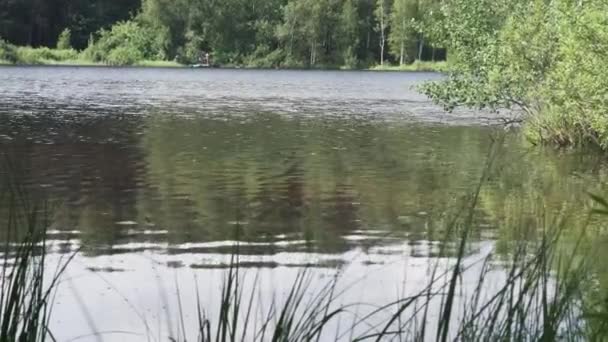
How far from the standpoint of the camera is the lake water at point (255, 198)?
326 inches

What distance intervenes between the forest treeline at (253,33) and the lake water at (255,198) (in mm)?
60090

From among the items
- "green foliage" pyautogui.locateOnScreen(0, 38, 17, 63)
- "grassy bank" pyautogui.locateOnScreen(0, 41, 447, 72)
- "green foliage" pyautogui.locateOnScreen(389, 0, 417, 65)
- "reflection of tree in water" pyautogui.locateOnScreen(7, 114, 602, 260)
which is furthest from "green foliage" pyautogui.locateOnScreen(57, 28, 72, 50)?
"reflection of tree in water" pyautogui.locateOnScreen(7, 114, 602, 260)

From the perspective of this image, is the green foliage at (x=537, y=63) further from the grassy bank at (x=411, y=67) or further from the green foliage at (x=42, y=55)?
the green foliage at (x=42, y=55)

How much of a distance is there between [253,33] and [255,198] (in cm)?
8007

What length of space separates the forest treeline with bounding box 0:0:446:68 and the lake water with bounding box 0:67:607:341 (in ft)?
197

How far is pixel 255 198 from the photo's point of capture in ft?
43.2

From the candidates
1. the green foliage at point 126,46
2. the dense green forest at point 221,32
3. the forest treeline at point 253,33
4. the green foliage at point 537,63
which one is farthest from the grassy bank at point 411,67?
the green foliage at point 537,63

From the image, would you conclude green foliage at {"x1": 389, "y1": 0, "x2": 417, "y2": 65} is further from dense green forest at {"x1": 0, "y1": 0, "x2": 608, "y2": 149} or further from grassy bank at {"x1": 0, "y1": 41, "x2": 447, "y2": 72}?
grassy bank at {"x1": 0, "y1": 41, "x2": 447, "y2": 72}

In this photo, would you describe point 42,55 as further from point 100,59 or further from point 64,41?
point 100,59

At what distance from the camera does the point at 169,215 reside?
464 inches

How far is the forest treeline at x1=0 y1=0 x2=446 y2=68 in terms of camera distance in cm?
8956

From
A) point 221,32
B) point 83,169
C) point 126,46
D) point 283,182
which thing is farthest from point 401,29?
point 283,182

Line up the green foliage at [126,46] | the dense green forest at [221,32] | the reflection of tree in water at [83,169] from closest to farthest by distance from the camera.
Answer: the reflection of tree in water at [83,169]
the green foliage at [126,46]
the dense green forest at [221,32]

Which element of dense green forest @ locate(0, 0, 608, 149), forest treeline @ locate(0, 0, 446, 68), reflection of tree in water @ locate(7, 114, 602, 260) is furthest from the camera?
forest treeline @ locate(0, 0, 446, 68)
